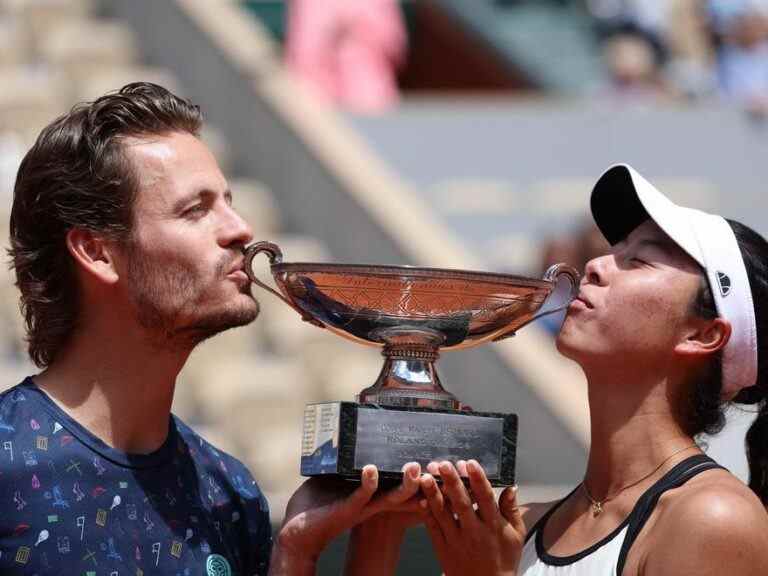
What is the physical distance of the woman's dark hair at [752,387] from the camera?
12.0ft

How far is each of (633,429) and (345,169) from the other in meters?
5.62

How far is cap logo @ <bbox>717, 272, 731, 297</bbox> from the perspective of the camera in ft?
11.9

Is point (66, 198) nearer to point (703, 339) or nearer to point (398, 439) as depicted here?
point (398, 439)

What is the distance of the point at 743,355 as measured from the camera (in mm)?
3658

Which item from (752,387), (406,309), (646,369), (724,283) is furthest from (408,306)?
(752,387)

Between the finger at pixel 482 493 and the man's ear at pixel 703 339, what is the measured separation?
1.66ft

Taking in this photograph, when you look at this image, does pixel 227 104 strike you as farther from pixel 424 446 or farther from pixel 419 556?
pixel 424 446

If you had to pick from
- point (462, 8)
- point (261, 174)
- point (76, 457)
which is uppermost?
point (462, 8)

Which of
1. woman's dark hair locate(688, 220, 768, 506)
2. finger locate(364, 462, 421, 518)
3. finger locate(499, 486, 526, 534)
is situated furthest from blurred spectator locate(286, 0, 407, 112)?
finger locate(364, 462, 421, 518)

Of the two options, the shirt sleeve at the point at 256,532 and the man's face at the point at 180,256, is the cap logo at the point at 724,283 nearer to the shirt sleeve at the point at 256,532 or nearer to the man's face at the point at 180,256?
the man's face at the point at 180,256

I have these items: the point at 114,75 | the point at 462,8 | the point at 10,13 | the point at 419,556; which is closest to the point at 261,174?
the point at 114,75

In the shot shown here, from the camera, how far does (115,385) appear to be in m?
3.51

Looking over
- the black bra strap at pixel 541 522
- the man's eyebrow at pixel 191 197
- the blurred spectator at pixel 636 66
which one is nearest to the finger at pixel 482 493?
the black bra strap at pixel 541 522

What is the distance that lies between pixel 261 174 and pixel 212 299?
20.7 feet
